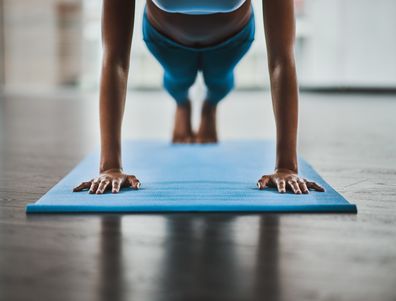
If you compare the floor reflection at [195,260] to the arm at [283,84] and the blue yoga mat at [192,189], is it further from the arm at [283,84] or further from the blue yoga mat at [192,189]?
the arm at [283,84]

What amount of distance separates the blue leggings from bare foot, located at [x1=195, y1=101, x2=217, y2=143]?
131 mm

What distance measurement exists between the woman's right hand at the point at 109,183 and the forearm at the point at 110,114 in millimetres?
26

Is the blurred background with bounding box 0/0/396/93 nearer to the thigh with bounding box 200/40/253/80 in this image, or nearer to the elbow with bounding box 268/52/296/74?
the thigh with bounding box 200/40/253/80

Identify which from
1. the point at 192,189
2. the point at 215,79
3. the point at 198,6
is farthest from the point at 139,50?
the point at 192,189

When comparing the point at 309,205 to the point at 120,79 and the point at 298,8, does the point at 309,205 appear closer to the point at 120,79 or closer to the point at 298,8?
the point at 120,79

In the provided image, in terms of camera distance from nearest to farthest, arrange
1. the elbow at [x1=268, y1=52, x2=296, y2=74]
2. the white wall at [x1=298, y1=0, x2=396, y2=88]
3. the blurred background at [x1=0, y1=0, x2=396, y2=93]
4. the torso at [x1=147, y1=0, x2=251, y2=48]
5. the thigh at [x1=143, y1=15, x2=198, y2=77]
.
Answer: the elbow at [x1=268, y1=52, x2=296, y2=74]
the torso at [x1=147, y1=0, x2=251, y2=48]
the thigh at [x1=143, y1=15, x2=198, y2=77]
the white wall at [x1=298, y1=0, x2=396, y2=88]
the blurred background at [x1=0, y1=0, x2=396, y2=93]

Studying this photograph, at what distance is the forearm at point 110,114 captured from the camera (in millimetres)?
1551

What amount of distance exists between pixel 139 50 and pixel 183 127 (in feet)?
19.0

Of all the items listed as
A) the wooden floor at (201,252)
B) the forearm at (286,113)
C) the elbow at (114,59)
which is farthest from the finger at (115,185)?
the forearm at (286,113)

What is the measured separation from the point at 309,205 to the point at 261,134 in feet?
6.06

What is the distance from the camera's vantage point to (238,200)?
4.54ft

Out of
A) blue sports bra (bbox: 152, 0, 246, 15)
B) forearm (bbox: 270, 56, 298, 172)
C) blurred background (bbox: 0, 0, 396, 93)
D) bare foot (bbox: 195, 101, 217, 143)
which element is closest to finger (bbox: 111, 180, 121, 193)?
forearm (bbox: 270, 56, 298, 172)

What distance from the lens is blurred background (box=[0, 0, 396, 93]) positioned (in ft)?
23.9

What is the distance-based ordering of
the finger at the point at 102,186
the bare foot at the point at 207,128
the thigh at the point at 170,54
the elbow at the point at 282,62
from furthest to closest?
1. the bare foot at the point at 207,128
2. the thigh at the point at 170,54
3. the elbow at the point at 282,62
4. the finger at the point at 102,186
